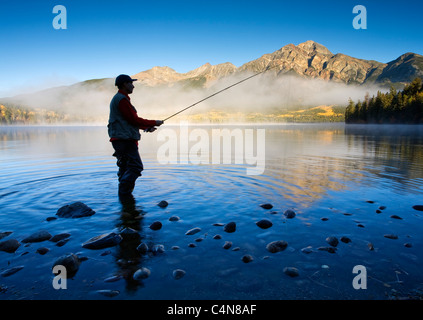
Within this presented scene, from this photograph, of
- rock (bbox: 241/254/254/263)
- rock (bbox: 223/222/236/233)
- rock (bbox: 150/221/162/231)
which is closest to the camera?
rock (bbox: 241/254/254/263)

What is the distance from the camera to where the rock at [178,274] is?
4.93 metres

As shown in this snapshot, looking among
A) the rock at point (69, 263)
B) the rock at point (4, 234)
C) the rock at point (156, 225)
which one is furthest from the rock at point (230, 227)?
the rock at point (4, 234)

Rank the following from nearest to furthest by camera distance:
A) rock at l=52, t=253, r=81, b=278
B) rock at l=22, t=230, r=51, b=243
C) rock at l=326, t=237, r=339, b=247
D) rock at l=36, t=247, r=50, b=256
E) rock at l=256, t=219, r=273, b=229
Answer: rock at l=52, t=253, r=81, b=278, rock at l=36, t=247, r=50, b=256, rock at l=326, t=237, r=339, b=247, rock at l=22, t=230, r=51, b=243, rock at l=256, t=219, r=273, b=229

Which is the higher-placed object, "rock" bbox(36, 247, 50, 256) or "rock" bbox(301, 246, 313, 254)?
"rock" bbox(36, 247, 50, 256)

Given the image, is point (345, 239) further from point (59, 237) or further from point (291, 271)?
point (59, 237)

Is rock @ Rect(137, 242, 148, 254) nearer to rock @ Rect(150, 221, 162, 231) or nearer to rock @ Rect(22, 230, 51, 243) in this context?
rock @ Rect(150, 221, 162, 231)

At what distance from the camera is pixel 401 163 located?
18812mm

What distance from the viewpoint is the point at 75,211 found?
8.41 meters

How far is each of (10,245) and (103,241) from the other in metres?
2.15

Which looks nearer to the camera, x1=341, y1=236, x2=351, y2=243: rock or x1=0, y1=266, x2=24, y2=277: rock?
x1=0, y1=266, x2=24, y2=277: rock

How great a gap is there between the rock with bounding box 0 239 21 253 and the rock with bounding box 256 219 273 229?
6.19m

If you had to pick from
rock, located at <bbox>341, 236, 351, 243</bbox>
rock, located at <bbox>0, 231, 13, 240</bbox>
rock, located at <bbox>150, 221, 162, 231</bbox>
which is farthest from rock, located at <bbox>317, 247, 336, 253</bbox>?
rock, located at <bbox>0, 231, 13, 240</bbox>

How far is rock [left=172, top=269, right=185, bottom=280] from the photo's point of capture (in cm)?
493

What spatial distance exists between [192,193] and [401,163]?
Result: 16640 mm
